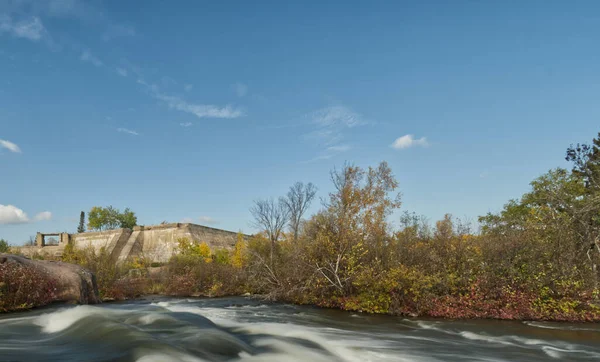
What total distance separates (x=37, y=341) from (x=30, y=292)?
7.78 m

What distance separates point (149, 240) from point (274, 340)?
52982 mm

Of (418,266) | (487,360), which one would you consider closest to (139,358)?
(487,360)

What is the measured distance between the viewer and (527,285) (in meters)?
14.8

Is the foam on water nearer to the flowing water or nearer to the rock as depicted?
→ the flowing water

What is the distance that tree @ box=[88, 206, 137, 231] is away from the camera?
88500 millimetres

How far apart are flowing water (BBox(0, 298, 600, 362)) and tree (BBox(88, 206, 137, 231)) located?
86591 millimetres

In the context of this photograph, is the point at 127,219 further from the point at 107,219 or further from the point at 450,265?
the point at 450,265

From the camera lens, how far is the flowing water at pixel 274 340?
6.90 metres

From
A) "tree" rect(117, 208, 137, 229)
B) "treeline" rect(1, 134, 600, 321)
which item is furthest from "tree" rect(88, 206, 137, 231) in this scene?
"treeline" rect(1, 134, 600, 321)

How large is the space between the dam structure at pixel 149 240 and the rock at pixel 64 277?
35.0m

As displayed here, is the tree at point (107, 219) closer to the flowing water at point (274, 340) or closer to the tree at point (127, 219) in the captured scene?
the tree at point (127, 219)

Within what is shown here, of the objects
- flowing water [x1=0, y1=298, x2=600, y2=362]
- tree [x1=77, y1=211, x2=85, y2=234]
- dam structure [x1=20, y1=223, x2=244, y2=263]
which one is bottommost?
flowing water [x1=0, y1=298, x2=600, y2=362]

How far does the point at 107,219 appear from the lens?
8919cm

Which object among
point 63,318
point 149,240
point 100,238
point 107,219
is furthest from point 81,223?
point 63,318
